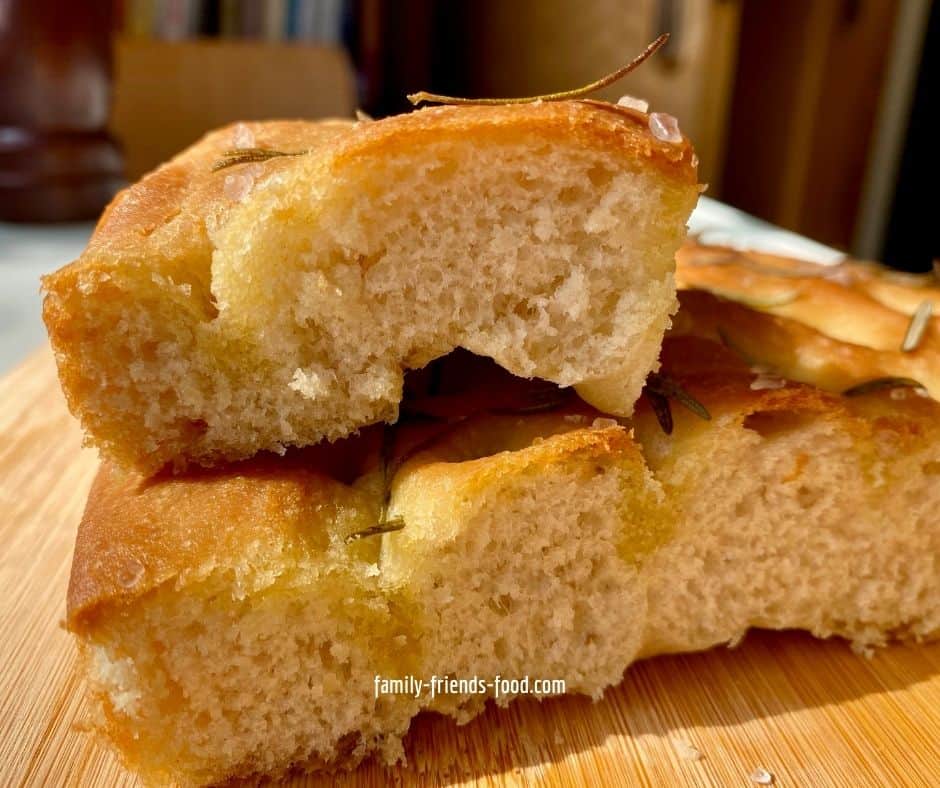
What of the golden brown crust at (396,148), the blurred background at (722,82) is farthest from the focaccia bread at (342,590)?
the blurred background at (722,82)

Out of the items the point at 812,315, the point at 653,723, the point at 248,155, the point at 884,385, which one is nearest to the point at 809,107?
the point at 812,315

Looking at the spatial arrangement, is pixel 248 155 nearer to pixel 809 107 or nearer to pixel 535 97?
pixel 535 97

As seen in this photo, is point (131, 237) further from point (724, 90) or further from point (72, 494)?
point (724, 90)

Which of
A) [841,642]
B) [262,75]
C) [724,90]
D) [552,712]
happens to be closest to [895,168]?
[724,90]

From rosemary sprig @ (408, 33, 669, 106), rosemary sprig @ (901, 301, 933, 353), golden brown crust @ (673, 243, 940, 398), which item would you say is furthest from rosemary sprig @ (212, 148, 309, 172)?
rosemary sprig @ (901, 301, 933, 353)

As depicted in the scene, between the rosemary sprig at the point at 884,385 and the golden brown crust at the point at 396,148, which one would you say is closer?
the golden brown crust at the point at 396,148

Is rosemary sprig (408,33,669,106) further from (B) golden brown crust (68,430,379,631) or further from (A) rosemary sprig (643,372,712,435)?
(B) golden brown crust (68,430,379,631)

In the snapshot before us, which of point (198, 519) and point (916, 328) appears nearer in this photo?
point (198, 519)

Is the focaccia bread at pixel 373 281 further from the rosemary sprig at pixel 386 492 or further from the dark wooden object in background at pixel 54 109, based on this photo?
the dark wooden object in background at pixel 54 109
